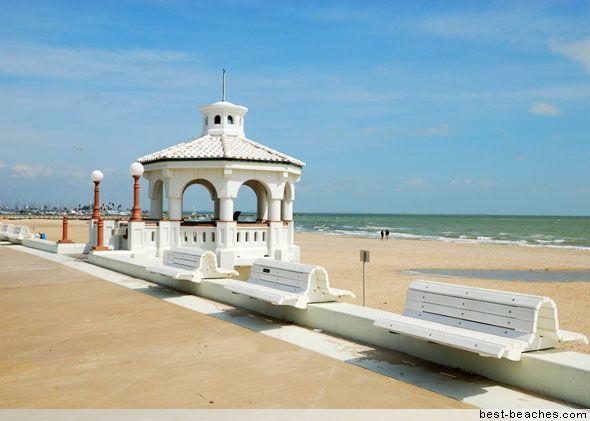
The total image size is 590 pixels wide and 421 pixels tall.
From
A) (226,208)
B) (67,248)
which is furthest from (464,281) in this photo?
(67,248)

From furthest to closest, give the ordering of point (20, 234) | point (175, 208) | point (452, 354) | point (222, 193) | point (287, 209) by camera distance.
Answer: point (20, 234), point (287, 209), point (175, 208), point (222, 193), point (452, 354)

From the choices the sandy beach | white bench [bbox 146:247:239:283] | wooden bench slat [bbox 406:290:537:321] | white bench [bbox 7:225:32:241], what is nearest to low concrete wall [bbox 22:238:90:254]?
white bench [bbox 7:225:32:241]

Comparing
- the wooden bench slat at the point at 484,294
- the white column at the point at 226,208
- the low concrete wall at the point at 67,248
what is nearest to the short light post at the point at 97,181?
the low concrete wall at the point at 67,248

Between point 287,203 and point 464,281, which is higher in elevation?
point 287,203

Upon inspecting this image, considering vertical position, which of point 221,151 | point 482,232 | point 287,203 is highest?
point 221,151

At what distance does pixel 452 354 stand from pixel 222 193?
10.7m

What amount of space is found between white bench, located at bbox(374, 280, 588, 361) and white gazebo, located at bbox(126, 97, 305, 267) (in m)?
9.89

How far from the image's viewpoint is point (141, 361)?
609cm

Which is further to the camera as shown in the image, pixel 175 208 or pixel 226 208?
pixel 175 208

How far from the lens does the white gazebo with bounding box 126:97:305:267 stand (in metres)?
15.5

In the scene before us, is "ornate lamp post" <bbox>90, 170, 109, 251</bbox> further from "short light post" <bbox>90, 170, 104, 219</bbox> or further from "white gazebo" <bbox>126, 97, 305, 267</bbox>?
"white gazebo" <bbox>126, 97, 305, 267</bbox>

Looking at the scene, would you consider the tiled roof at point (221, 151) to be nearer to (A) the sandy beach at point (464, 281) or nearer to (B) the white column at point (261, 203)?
(B) the white column at point (261, 203)

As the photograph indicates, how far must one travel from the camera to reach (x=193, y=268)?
10.4 metres

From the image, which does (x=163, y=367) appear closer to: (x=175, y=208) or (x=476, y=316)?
(x=476, y=316)
